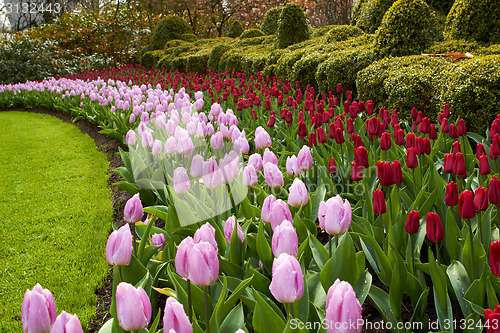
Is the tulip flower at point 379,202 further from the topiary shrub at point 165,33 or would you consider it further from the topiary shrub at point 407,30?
the topiary shrub at point 165,33

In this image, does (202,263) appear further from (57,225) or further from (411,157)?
(57,225)

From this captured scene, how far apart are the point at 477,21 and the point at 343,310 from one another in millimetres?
5750

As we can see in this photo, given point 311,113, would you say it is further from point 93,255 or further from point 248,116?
point 93,255

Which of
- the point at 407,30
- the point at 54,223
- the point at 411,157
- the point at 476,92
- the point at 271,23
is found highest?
the point at 271,23

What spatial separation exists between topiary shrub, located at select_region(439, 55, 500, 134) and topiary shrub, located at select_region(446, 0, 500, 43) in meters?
2.18

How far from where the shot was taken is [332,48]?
7051 millimetres

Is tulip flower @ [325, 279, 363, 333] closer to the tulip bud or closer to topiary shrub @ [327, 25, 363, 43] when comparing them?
the tulip bud

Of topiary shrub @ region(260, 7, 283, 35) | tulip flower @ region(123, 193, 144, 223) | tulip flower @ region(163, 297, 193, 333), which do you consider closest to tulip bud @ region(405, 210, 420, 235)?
tulip flower @ region(163, 297, 193, 333)

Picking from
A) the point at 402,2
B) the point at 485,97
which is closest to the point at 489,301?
the point at 485,97

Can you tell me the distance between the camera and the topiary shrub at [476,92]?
3.49 meters

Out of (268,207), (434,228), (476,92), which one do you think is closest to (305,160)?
(268,207)

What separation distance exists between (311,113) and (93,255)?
8.23ft

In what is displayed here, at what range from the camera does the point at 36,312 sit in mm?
1210

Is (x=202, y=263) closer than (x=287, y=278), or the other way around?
(x=287, y=278)
